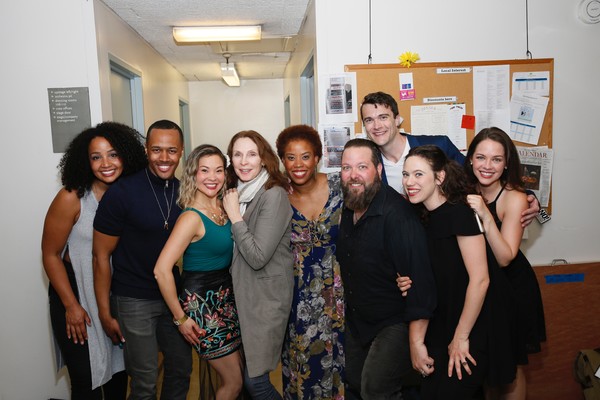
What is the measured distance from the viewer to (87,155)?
2.13 metres

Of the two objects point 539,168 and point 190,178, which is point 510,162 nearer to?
point 539,168

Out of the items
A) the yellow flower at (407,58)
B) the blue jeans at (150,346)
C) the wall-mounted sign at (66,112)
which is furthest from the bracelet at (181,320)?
the yellow flower at (407,58)

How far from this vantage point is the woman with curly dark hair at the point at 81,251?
207cm

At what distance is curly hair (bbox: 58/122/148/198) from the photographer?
2105mm

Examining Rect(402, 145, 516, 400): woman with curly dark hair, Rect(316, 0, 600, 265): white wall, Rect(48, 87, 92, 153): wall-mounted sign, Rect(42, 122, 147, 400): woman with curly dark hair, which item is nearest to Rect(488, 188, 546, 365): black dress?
Rect(402, 145, 516, 400): woman with curly dark hair

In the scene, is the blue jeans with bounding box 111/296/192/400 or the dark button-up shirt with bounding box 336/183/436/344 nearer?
the dark button-up shirt with bounding box 336/183/436/344

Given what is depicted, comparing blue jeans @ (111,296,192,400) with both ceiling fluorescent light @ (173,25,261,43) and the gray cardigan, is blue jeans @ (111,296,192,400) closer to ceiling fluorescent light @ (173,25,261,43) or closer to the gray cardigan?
the gray cardigan

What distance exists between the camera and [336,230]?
2080 millimetres

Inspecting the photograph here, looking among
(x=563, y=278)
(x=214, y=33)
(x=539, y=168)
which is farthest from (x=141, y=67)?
(x=563, y=278)

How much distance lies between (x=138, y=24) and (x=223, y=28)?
28.2 inches

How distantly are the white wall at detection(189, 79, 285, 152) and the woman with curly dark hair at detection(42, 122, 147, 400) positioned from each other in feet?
15.7

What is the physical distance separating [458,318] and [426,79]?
1.81 metres

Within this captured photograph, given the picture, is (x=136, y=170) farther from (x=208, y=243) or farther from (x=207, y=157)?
(x=208, y=243)

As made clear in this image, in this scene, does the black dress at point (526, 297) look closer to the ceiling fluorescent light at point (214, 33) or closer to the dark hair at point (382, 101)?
the dark hair at point (382, 101)
